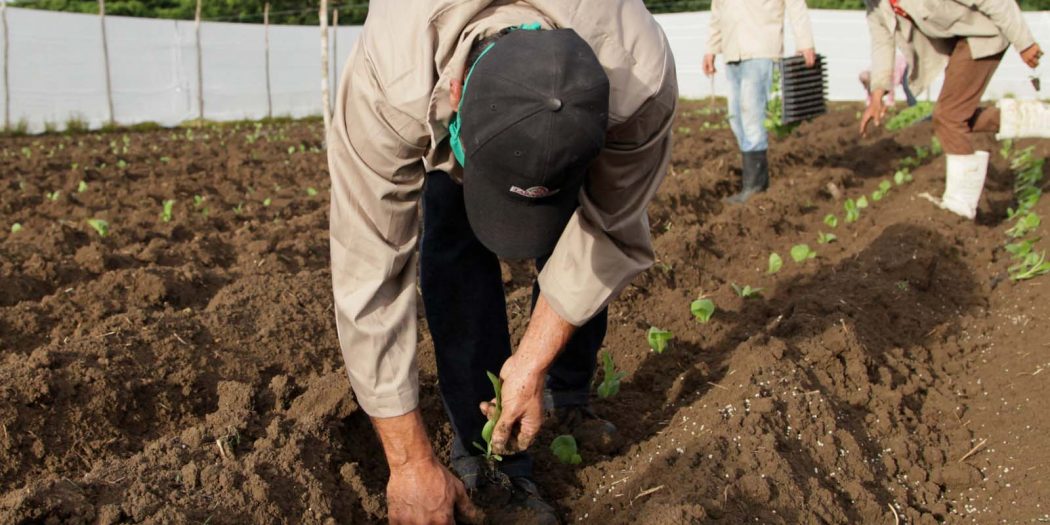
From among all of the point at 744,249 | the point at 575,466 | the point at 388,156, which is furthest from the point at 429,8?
the point at 744,249

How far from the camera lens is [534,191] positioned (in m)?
1.78

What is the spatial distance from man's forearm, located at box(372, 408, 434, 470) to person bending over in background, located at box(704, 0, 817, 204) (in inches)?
201

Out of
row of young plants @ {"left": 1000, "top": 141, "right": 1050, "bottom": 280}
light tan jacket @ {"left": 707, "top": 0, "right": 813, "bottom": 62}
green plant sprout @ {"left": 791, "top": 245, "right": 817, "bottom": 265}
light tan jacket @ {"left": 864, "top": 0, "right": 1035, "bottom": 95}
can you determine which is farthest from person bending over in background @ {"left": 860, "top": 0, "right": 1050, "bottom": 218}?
green plant sprout @ {"left": 791, "top": 245, "right": 817, "bottom": 265}

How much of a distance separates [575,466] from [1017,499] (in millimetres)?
1326

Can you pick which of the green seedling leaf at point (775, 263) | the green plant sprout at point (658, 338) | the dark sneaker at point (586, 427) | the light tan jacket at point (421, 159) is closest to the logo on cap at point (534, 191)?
the light tan jacket at point (421, 159)

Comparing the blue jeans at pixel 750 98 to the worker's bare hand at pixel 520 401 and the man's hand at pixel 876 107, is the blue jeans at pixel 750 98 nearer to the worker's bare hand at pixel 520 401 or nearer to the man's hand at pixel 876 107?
the man's hand at pixel 876 107

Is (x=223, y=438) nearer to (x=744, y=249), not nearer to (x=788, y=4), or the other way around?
(x=744, y=249)

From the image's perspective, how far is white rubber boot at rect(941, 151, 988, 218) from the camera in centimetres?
573

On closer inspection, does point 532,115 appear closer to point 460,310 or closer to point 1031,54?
point 460,310

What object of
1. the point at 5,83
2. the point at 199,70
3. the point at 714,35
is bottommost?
the point at 199,70

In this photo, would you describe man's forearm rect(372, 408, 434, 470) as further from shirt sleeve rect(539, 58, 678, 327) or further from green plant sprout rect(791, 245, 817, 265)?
green plant sprout rect(791, 245, 817, 265)

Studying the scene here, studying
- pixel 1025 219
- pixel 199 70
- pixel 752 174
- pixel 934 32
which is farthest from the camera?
pixel 199 70

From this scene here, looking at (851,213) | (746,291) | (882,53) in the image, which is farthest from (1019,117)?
(746,291)

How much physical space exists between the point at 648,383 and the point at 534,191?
193 centimetres
